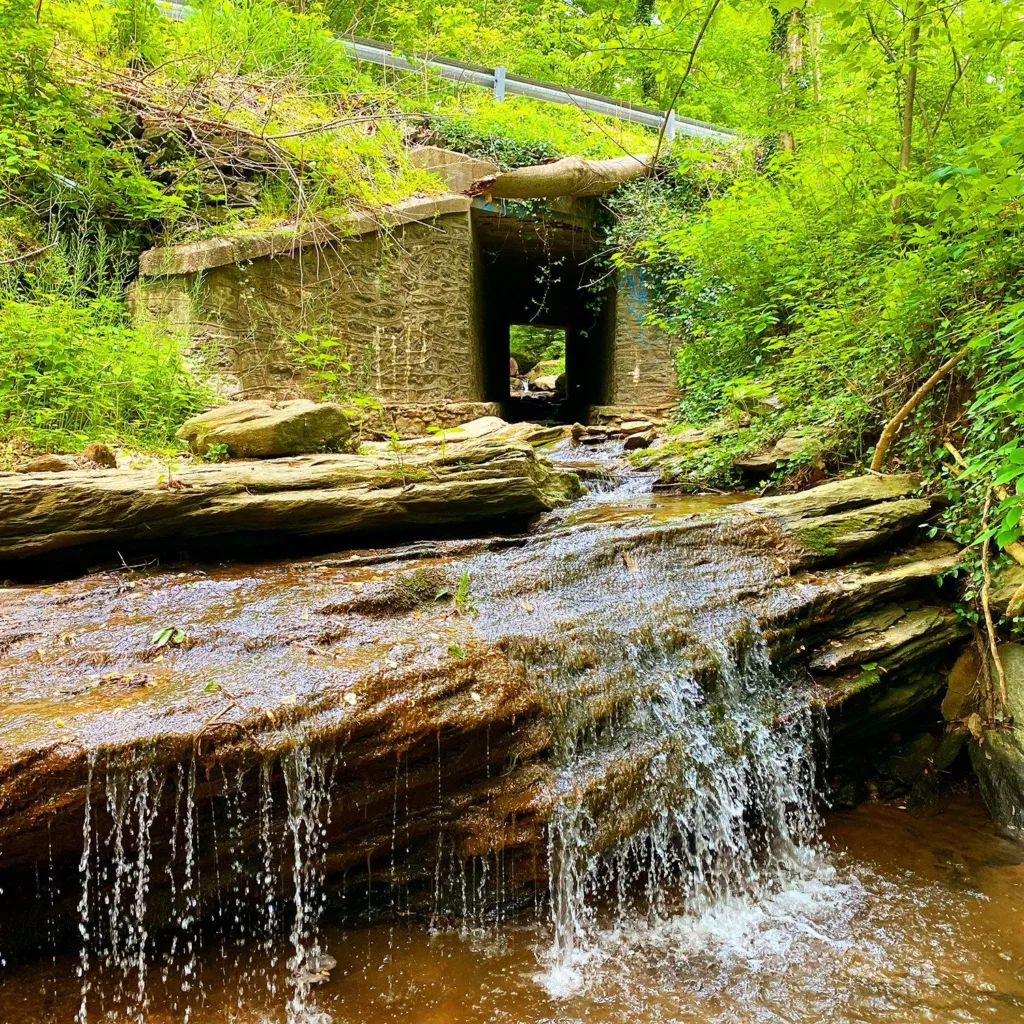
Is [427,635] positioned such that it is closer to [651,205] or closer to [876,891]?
[876,891]

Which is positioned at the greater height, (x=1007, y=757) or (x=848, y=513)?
(x=848, y=513)

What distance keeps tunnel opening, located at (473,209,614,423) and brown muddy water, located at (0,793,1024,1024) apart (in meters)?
8.14

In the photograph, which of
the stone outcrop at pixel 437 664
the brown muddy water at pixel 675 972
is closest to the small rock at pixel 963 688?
the stone outcrop at pixel 437 664

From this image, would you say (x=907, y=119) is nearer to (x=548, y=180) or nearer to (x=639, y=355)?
(x=548, y=180)

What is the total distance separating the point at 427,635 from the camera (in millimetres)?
3186

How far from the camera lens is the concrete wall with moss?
7.14 meters

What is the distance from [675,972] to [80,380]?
245 inches

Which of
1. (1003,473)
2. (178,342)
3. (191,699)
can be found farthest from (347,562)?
(178,342)

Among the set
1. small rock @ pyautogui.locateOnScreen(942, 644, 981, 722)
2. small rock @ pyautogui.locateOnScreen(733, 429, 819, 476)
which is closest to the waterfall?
small rock @ pyautogui.locateOnScreen(942, 644, 981, 722)

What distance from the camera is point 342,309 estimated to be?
7.98 meters

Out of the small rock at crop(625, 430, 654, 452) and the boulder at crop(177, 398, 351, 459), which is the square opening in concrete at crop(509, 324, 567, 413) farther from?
the boulder at crop(177, 398, 351, 459)

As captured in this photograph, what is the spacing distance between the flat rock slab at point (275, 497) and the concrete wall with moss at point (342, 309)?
10.7ft

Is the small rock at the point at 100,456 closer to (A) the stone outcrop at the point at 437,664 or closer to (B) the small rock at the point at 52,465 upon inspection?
(B) the small rock at the point at 52,465

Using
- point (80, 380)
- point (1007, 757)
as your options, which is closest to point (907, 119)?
point (1007, 757)
